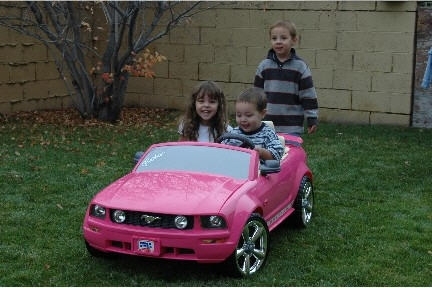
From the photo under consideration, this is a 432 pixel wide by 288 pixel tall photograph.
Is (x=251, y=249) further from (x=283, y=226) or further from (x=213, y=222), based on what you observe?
(x=283, y=226)

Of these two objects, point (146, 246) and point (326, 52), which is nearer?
point (146, 246)

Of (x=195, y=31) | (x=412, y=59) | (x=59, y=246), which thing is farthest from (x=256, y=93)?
(x=195, y=31)

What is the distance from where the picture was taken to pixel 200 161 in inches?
199

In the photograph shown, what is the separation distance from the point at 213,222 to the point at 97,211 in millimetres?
786

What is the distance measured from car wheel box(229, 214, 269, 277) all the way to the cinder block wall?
6.38 metres

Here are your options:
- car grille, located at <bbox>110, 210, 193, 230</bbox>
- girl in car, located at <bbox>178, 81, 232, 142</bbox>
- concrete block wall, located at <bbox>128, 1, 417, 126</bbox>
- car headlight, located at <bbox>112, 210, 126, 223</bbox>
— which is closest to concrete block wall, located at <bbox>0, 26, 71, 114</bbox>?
concrete block wall, located at <bbox>128, 1, 417, 126</bbox>

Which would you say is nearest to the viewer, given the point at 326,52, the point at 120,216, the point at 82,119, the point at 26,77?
the point at 120,216

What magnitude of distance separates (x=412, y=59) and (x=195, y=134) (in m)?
5.75

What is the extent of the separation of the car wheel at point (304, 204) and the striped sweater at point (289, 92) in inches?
27.7

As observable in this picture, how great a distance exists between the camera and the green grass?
464 centimetres

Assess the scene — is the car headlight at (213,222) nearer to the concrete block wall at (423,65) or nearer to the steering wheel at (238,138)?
the steering wheel at (238,138)

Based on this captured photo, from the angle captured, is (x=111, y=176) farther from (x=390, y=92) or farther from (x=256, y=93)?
(x=390, y=92)

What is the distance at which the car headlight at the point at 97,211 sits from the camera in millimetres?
4560

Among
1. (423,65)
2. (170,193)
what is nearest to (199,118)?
(170,193)
